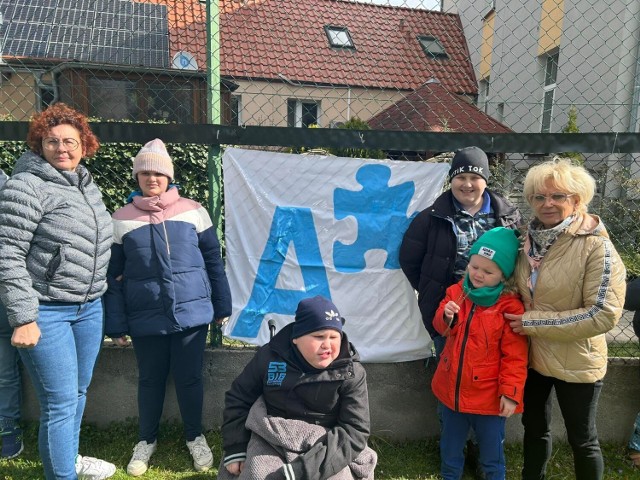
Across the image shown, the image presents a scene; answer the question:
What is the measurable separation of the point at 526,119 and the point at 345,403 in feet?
19.5

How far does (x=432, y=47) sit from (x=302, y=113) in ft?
11.1

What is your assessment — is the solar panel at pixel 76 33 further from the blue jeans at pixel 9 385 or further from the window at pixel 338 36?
the blue jeans at pixel 9 385

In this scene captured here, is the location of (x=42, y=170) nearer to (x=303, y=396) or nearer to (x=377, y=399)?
(x=303, y=396)

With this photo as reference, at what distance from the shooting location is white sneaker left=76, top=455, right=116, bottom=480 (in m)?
2.55

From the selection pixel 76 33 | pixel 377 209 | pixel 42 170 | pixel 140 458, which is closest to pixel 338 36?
pixel 377 209

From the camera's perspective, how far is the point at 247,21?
5883mm

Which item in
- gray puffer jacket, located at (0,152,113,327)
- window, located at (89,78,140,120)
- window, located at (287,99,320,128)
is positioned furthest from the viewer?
window, located at (89,78,140,120)

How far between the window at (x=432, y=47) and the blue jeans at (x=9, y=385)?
6.40 metres

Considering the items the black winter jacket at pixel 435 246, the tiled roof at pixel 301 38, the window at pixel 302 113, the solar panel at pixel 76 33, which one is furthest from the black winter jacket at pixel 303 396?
the solar panel at pixel 76 33

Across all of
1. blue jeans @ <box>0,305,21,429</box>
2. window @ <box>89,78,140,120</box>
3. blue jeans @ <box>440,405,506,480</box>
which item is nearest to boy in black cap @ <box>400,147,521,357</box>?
blue jeans @ <box>440,405,506,480</box>

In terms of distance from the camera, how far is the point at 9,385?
2814mm

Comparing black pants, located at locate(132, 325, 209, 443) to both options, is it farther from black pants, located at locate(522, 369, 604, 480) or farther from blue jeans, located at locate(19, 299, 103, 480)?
black pants, located at locate(522, 369, 604, 480)

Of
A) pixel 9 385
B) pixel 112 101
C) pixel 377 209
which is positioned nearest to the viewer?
pixel 9 385

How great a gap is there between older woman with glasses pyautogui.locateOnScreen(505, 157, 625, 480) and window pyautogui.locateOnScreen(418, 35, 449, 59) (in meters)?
5.55
